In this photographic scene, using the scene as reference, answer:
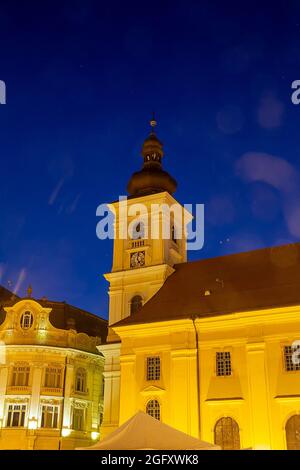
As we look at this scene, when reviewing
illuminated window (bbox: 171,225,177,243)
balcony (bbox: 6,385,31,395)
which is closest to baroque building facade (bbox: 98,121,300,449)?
illuminated window (bbox: 171,225,177,243)

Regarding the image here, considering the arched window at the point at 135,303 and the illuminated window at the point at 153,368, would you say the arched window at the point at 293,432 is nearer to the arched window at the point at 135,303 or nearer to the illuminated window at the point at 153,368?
the illuminated window at the point at 153,368

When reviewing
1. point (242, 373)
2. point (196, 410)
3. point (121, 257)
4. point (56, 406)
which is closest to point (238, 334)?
point (242, 373)

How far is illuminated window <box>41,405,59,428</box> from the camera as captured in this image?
40.3 m

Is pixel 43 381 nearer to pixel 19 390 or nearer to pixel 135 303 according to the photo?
pixel 19 390

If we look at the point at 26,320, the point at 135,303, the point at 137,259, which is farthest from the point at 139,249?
the point at 26,320

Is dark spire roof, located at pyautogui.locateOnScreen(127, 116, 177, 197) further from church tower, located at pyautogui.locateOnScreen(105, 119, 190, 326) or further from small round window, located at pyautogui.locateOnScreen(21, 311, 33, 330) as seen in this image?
small round window, located at pyautogui.locateOnScreen(21, 311, 33, 330)

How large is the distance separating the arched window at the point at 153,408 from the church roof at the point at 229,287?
4345mm

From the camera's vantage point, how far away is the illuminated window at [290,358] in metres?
27.1

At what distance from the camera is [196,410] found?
28375 millimetres

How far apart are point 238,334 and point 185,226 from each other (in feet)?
48.3

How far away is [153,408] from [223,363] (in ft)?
14.7

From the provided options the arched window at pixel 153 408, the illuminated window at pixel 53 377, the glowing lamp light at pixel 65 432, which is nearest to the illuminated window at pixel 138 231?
the illuminated window at pixel 53 377

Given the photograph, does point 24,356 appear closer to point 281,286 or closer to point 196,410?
point 196,410

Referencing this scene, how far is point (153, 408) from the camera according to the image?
29.6m
